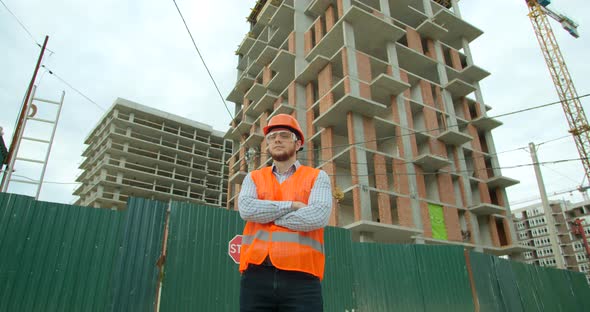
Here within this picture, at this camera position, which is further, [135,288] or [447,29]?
[447,29]

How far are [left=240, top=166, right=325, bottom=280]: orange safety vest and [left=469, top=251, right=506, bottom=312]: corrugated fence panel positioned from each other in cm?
876

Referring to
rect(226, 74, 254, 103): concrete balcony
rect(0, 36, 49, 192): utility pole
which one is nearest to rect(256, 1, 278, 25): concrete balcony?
rect(226, 74, 254, 103): concrete balcony

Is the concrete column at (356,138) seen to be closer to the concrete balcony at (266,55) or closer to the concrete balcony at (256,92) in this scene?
the concrete balcony at (266,55)

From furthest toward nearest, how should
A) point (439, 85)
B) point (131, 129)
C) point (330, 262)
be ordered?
point (131, 129) → point (439, 85) → point (330, 262)

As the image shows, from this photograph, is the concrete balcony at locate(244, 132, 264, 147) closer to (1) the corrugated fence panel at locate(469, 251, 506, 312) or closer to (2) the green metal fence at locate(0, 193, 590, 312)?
(1) the corrugated fence panel at locate(469, 251, 506, 312)

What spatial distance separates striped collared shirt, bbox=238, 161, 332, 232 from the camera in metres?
2.20

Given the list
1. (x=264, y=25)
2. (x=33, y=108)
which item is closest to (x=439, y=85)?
(x=264, y=25)

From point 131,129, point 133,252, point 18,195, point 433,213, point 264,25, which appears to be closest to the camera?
point 18,195

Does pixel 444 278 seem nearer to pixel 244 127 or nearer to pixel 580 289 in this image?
pixel 580 289

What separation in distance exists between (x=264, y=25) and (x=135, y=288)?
35527mm

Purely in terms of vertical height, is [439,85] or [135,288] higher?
[439,85]

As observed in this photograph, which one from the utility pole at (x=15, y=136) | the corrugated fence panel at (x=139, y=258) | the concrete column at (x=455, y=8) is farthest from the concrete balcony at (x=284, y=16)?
the corrugated fence panel at (x=139, y=258)

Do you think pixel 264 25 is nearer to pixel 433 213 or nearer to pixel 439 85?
pixel 439 85

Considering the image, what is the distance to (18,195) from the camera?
5.31 meters
